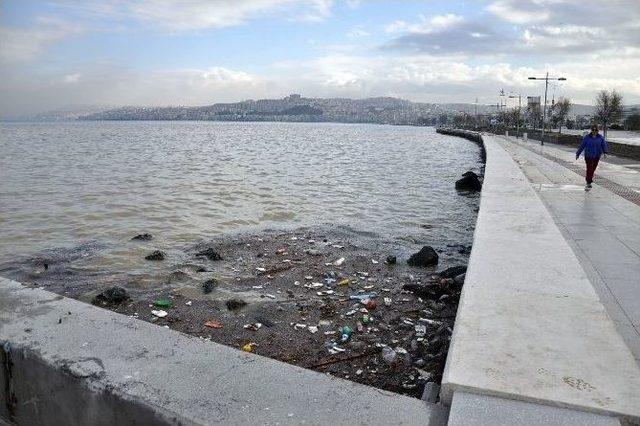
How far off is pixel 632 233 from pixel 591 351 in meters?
5.56

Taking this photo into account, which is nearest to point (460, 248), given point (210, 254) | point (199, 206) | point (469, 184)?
point (210, 254)

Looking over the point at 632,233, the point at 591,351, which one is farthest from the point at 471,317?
the point at 632,233

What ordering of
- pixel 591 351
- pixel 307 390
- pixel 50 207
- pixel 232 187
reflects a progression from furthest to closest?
pixel 232 187
pixel 50 207
pixel 591 351
pixel 307 390

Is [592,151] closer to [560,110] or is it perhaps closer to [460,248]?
[460,248]

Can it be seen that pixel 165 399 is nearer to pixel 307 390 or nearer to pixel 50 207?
pixel 307 390

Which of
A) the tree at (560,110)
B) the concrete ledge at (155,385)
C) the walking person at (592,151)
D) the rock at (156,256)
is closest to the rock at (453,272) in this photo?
the rock at (156,256)

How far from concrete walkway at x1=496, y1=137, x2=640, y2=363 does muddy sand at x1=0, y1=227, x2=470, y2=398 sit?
1621 millimetres

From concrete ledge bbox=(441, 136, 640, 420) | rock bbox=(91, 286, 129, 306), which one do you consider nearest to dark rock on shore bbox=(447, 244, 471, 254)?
concrete ledge bbox=(441, 136, 640, 420)

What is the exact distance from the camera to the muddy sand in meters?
5.24

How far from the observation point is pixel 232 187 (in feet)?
73.3

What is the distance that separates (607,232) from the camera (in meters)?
8.14

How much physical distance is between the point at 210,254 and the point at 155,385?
697 cm

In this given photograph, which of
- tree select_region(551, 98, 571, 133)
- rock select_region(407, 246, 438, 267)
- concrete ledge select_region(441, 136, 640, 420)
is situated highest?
tree select_region(551, 98, 571, 133)

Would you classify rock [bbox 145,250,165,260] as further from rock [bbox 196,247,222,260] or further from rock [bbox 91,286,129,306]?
rock [bbox 91,286,129,306]
